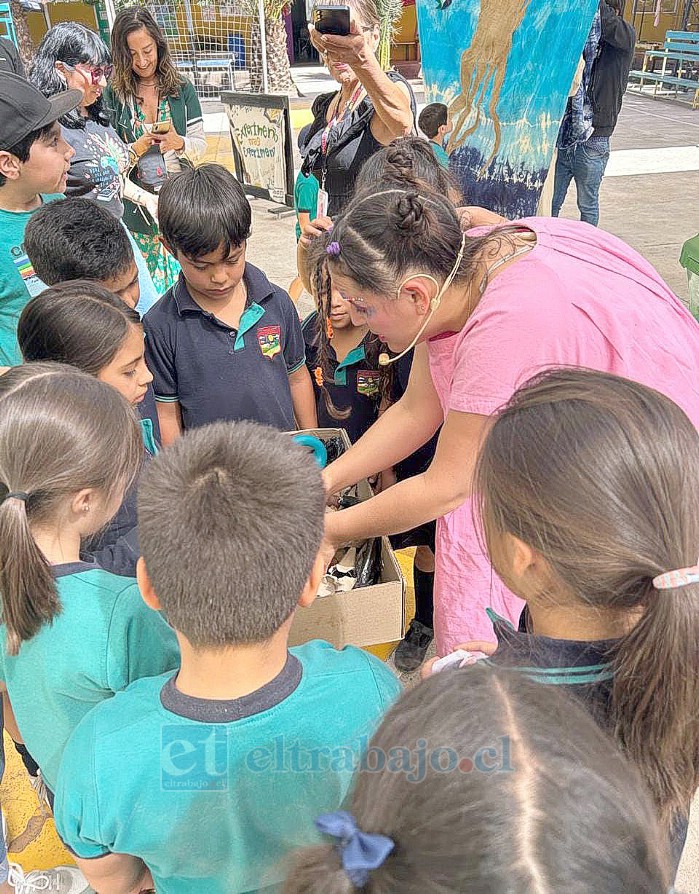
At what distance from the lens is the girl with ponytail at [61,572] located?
1129mm

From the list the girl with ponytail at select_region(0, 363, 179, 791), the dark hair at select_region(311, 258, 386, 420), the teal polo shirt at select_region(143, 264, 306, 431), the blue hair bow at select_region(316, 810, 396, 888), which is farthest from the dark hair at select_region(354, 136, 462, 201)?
the blue hair bow at select_region(316, 810, 396, 888)

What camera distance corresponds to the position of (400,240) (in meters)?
1.42

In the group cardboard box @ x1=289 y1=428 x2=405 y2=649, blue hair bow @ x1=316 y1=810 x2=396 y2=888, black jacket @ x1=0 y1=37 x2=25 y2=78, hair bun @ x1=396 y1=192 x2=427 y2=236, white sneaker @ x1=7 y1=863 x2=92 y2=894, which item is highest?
black jacket @ x1=0 y1=37 x2=25 y2=78

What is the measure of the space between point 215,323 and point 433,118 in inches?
79.6

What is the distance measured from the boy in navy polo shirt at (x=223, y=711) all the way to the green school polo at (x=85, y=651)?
165mm

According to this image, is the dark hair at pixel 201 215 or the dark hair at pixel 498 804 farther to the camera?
the dark hair at pixel 201 215

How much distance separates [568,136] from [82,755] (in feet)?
17.2

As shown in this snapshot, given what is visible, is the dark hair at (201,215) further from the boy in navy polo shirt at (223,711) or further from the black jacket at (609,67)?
the black jacket at (609,67)

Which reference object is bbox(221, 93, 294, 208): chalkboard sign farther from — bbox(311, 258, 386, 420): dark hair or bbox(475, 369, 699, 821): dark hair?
bbox(475, 369, 699, 821): dark hair

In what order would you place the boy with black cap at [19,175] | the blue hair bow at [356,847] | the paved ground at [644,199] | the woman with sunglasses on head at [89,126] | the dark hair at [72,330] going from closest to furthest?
the blue hair bow at [356,847] < the dark hair at [72,330] < the boy with black cap at [19,175] < the woman with sunglasses on head at [89,126] < the paved ground at [644,199]

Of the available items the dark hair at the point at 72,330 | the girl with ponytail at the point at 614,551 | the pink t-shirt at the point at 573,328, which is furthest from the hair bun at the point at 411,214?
the dark hair at the point at 72,330

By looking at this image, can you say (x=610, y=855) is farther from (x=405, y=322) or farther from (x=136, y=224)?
(x=136, y=224)

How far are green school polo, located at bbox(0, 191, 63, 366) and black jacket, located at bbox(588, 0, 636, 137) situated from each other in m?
4.21

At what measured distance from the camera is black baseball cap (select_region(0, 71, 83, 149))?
87.0 inches
